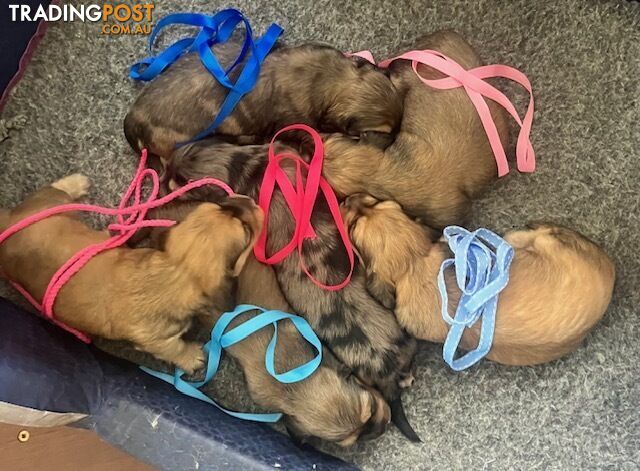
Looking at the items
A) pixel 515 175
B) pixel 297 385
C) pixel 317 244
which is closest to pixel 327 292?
pixel 317 244

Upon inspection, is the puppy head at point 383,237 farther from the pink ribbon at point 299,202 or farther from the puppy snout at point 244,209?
the puppy snout at point 244,209

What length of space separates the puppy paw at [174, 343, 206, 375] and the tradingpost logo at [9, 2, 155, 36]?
0.80 meters

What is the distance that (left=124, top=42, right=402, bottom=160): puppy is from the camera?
1870mm

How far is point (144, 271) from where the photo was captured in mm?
1761

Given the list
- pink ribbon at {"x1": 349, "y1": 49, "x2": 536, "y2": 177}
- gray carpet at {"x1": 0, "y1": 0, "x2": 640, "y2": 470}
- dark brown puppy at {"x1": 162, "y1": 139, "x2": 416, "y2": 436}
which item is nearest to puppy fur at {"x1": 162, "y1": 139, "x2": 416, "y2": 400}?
dark brown puppy at {"x1": 162, "y1": 139, "x2": 416, "y2": 436}

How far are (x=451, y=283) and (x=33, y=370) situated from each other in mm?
871

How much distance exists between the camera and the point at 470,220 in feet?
6.64

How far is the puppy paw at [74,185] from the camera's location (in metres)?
2.03

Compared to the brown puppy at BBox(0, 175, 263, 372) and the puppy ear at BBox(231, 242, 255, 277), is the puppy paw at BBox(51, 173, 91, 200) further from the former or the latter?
the puppy ear at BBox(231, 242, 255, 277)

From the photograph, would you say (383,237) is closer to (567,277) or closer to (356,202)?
(356,202)

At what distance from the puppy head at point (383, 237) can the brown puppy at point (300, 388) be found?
22 centimetres

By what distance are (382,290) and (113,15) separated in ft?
3.28

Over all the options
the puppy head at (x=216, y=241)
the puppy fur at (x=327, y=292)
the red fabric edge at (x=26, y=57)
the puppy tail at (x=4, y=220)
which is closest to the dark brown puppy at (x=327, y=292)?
the puppy fur at (x=327, y=292)

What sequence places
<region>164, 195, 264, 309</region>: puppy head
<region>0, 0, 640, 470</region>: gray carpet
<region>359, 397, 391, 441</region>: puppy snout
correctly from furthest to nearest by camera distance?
<region>0, 0, 640, 470</region>: gray carpet, <region>359, 397, 391, 441</region>: puppy snout, <region>164, 195, 264, 309</region>: puppy head
